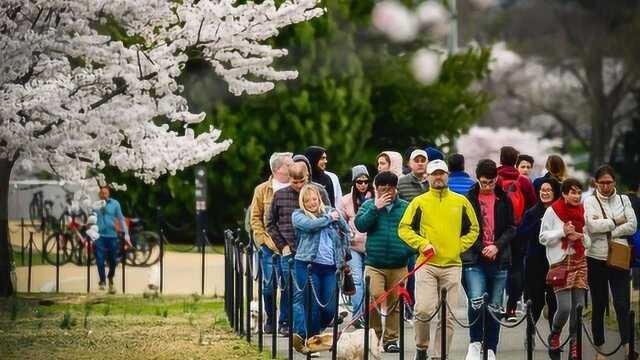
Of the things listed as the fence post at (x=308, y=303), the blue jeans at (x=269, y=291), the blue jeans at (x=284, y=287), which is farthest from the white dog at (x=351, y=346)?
the blue jeans at (x=269, y=291)

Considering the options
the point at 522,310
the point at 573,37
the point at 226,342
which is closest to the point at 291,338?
the point at 226,342

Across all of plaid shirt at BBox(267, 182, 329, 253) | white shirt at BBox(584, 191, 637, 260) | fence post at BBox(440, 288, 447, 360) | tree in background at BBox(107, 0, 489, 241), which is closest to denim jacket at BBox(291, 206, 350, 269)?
plaid shirt at BBox(267, 182, 329, 253)

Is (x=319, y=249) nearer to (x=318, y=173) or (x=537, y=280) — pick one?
(x=537, y=280)

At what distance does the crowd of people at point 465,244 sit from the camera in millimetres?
15805

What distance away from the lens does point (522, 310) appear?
21297 millimetres

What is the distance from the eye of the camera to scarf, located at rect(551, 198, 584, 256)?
16203 millimetres

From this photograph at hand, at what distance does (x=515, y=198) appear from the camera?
18688 millimetres

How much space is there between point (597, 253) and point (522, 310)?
177 inches

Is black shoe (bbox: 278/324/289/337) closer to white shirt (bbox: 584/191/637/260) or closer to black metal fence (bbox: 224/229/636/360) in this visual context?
black metal fence (bbox: 224/229/636/360)

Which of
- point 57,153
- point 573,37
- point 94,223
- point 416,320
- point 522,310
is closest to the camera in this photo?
point 416,320

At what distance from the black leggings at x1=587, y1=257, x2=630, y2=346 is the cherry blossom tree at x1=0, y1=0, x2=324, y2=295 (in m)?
7.15

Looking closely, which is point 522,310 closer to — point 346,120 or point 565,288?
point 565,288

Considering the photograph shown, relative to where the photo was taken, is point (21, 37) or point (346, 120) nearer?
point (21, 37)

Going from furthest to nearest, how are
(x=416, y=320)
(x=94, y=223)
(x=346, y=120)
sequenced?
(x=346, y=120)
(x=94, y=223)
(x=416, y=320)
